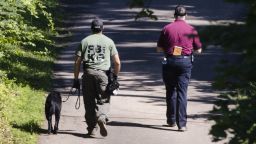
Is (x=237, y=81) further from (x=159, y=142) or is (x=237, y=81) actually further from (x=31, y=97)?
(x=31, y=97)

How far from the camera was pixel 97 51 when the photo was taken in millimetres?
12586

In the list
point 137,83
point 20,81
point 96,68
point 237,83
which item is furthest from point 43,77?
point 237,83

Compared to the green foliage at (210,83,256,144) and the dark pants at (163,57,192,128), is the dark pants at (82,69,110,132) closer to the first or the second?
the dark pants at (163,57,192,128)

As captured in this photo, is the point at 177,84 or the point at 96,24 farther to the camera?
the point at 177,84

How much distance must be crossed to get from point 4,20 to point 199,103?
4497 millimetres

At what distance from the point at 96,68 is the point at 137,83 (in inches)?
226

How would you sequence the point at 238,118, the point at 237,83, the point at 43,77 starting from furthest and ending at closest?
the point at 43,77
the point at 237,83
the point at 238,118

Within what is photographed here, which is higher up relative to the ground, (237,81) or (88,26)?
(237,81)

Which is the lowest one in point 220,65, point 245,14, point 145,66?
point 145,66

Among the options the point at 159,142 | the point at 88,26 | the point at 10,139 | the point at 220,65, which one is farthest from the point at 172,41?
the point at 88,26

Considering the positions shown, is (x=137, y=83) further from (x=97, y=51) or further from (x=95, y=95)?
(x=97, y=51)

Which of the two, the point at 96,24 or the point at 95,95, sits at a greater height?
the point at 96,24

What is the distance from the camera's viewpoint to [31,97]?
1562cm

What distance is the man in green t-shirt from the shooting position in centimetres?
1258
